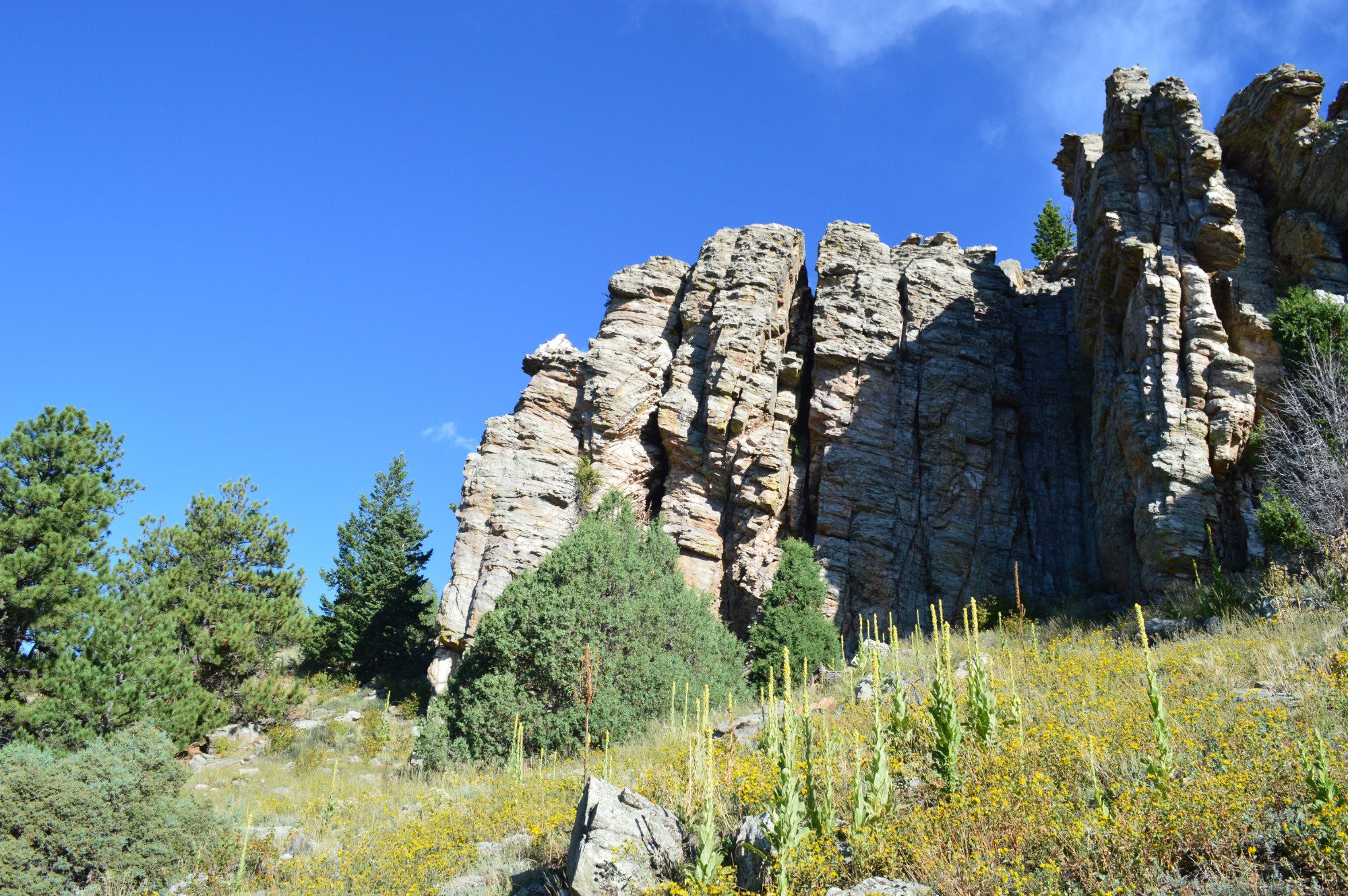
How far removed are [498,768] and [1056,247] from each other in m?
38.4

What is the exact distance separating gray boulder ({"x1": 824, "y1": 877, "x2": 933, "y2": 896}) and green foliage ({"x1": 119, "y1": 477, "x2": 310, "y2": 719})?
19.2m

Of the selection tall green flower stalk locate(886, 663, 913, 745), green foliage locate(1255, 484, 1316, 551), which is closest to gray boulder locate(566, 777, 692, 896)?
tall green flower stalk locate(886, 663, 913, 745)

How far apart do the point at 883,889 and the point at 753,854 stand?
1.21m

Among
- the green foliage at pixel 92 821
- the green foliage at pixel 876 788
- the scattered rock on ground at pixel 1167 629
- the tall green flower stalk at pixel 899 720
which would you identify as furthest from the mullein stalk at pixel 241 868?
the scattered rock on ground at pixel 1167 629

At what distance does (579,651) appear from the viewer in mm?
14656

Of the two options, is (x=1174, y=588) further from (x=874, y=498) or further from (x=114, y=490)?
(x=114, y=490)

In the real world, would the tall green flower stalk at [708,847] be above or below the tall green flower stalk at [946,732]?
below

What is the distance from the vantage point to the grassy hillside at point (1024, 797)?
19.4 feet

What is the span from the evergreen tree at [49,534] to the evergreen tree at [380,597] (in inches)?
448

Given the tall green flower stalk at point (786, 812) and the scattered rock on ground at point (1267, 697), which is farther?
the scattered rock on ground at point (1267, 697)

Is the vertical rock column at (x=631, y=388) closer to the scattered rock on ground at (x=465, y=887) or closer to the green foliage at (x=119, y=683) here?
the green foliage at (x=119, y=683)

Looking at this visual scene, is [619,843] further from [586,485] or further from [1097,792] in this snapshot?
[586,485]

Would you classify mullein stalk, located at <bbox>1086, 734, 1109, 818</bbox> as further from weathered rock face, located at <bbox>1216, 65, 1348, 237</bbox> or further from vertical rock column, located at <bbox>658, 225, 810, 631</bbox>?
weathered rock face, located at <bbox>1216, 65, 1348, 237</bbox>

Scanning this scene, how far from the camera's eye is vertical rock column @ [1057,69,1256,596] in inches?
735
